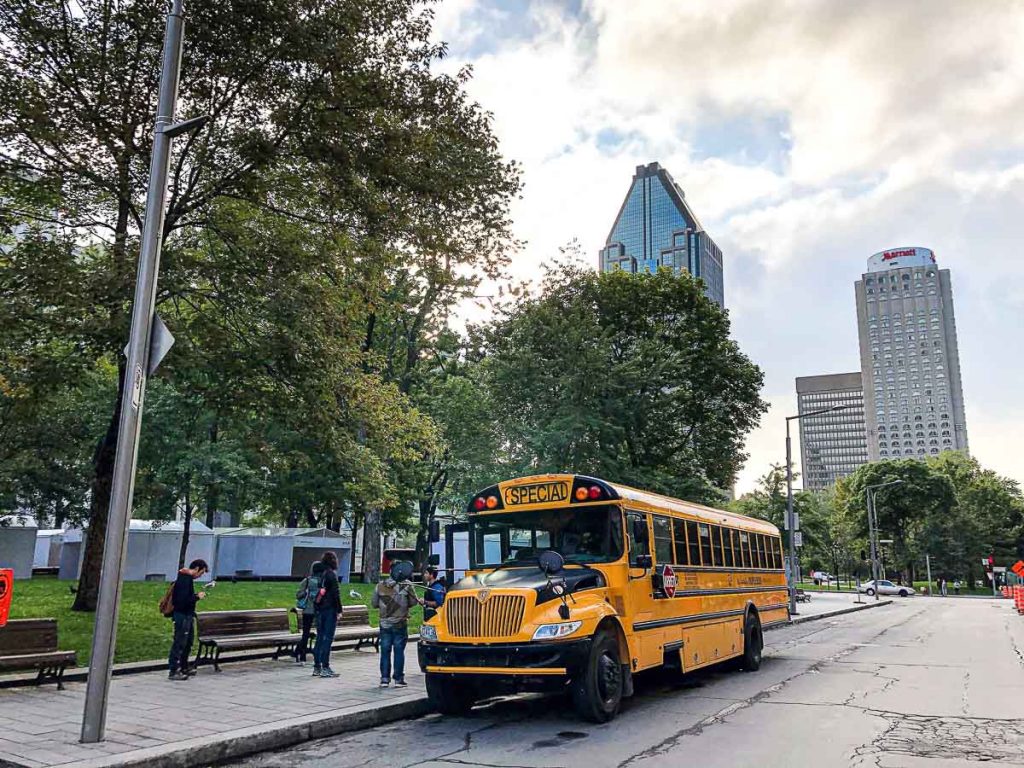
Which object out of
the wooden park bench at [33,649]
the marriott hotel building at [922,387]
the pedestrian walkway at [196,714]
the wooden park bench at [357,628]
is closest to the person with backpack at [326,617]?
the pedestrian walkway at [196,714]

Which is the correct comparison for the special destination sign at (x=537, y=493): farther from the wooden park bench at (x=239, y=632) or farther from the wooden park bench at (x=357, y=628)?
the wooden park bench at (x=357, y=628)

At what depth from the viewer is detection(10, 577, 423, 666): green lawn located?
12969mm

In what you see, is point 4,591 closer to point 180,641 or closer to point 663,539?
point 180,641

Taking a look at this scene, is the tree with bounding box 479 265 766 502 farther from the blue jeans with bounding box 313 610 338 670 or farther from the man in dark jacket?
the man in dark jacket

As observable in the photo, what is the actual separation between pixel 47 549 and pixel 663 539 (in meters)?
43.4

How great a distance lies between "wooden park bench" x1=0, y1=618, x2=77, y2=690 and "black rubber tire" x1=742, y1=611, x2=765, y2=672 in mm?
10966

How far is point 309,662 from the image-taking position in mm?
13109

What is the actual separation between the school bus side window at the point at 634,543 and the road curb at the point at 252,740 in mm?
3257

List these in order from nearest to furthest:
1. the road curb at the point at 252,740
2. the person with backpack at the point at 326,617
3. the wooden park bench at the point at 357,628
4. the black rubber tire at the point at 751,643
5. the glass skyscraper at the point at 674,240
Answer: the road curb at the point at 252,740 < the person with backpack at the point at 326,617 < the black rubber tire at the point at 751,643 < the wooden park bench at the point at 357,628 < the glass skyscraper at the point at 674,240

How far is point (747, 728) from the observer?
27.8ft

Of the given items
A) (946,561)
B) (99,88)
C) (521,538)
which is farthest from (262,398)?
(946,561)

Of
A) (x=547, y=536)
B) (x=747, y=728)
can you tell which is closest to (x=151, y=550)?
(x=547, y=536)

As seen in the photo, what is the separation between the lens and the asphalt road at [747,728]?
7129 millimetres

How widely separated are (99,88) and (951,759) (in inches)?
637
